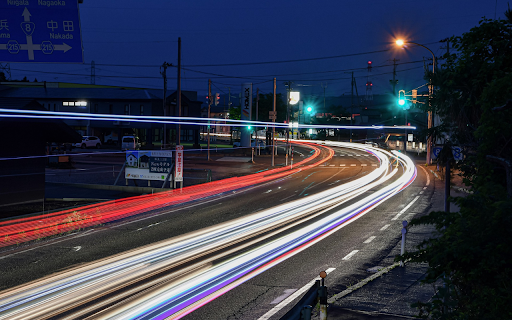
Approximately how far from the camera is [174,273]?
10.2m

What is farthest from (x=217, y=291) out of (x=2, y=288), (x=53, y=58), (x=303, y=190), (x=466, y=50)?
(x=303, y=190)

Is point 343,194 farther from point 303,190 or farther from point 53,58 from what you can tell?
point 53,58

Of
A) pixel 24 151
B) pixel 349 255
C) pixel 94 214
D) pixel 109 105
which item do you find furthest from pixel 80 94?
pixel 349 255

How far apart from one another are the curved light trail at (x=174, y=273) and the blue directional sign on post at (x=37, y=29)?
601 centimetres

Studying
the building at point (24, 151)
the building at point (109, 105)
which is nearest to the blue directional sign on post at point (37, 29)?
the building at point (24, 151)

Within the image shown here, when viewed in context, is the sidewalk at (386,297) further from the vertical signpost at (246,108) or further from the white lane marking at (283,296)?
the vertical signpost at (246,108)

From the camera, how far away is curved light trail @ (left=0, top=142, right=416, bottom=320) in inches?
323

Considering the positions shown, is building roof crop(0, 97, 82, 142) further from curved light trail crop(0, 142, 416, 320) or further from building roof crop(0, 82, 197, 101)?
building roof crop(0, 82, 197, 101)

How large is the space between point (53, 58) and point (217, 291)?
813 cm

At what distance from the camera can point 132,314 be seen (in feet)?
25.5

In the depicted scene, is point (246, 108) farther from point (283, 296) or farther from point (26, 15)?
point (283, 296)

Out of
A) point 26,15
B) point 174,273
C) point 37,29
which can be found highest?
point 26,15

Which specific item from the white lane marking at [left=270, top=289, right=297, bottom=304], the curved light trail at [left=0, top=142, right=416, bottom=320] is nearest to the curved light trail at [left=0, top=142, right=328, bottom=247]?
the curved light trail at [left=0, top=142, right=416, bottom=320]

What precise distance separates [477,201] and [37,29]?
11.8 m
